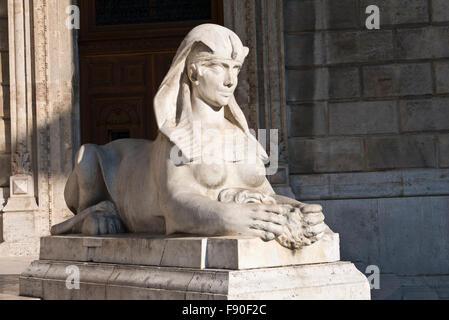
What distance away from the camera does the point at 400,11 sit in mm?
9297

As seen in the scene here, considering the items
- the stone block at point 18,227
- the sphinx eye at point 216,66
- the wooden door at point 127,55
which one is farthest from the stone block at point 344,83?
the sphinx eye at point 216,66

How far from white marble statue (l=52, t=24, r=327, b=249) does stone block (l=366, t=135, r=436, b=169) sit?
4314 mm

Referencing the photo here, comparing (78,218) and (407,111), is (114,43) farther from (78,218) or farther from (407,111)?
(78,218)

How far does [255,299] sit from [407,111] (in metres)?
5.69

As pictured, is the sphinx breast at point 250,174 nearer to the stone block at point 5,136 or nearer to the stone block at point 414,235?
the stone block at point 414,235

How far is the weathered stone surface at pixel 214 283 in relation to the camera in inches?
162

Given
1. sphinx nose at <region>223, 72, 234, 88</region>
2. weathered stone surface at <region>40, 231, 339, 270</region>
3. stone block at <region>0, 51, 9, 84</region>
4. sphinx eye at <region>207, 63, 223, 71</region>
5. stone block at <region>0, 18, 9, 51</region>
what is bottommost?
weathered stone surface at <region>40, 231, 339, 270</region>

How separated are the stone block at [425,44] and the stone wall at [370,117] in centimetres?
1

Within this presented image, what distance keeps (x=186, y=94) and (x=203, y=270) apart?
130 centimetres

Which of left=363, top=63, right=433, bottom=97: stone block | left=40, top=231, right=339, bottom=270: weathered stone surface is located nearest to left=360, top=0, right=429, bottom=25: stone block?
left=363, top=63, right=433, bottom=97: stone block

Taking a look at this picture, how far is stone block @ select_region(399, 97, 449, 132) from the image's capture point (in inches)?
362

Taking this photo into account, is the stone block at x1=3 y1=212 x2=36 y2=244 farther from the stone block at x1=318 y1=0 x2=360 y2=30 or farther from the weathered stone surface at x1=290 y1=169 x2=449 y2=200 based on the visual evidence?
the stone block at x1=318 y1=0 x2=360 y2=30

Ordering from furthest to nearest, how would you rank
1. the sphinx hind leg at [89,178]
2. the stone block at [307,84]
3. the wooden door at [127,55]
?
the wooden door at [127,55]
the stone block at [307,84]
the sphinx hind leg at [89,178]

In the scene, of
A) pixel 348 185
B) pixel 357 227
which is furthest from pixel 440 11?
pixel 357 227
